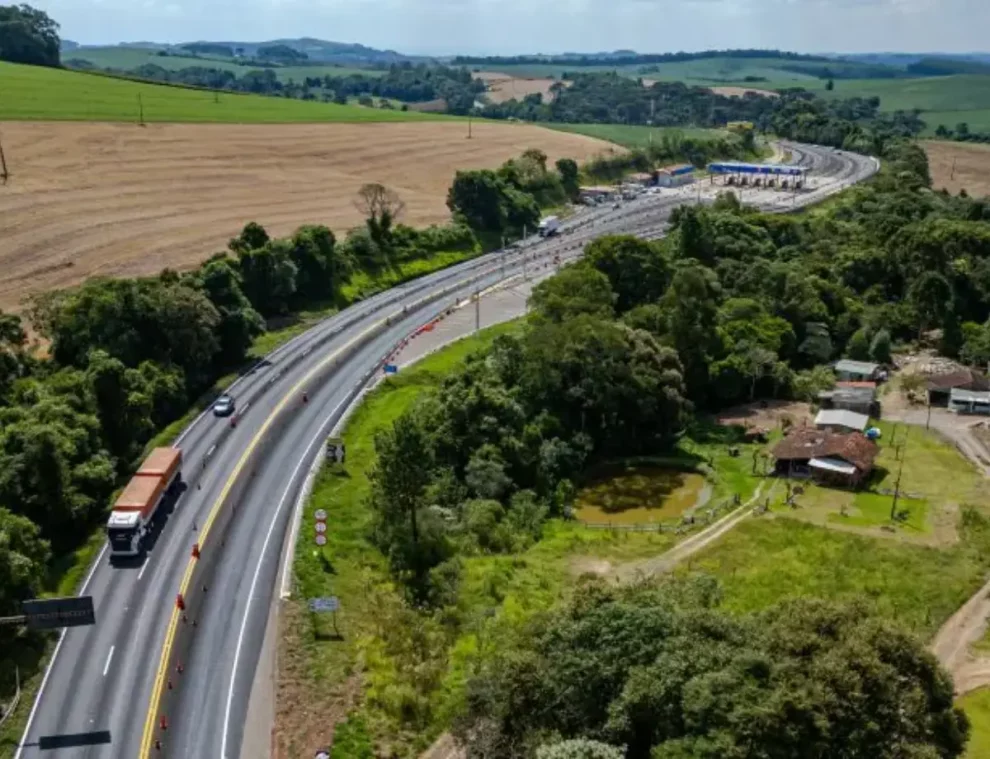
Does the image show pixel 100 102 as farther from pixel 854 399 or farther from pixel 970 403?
pixel 970 403

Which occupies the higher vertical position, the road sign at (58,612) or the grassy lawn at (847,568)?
the road sign at (58,612)

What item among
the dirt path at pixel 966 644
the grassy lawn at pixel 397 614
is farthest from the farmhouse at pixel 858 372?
the dirt path at pixel 966 644

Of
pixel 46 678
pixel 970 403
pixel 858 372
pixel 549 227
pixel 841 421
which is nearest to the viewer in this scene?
pixel 46 678

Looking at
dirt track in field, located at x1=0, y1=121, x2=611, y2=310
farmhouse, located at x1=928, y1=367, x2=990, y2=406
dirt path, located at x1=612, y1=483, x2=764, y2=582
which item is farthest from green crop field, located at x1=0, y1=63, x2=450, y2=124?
farmhouse, located at x1=928, y1=367, x2=990, y2=406

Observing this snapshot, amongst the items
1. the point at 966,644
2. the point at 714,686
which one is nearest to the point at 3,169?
the point at 714,686

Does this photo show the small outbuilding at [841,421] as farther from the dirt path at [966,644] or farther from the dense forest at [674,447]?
the dirt path at [966,644]

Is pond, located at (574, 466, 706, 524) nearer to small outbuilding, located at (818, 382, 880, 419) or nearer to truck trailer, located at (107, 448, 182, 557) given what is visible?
small outbuilding, located at (818, 382, 880, 419)
